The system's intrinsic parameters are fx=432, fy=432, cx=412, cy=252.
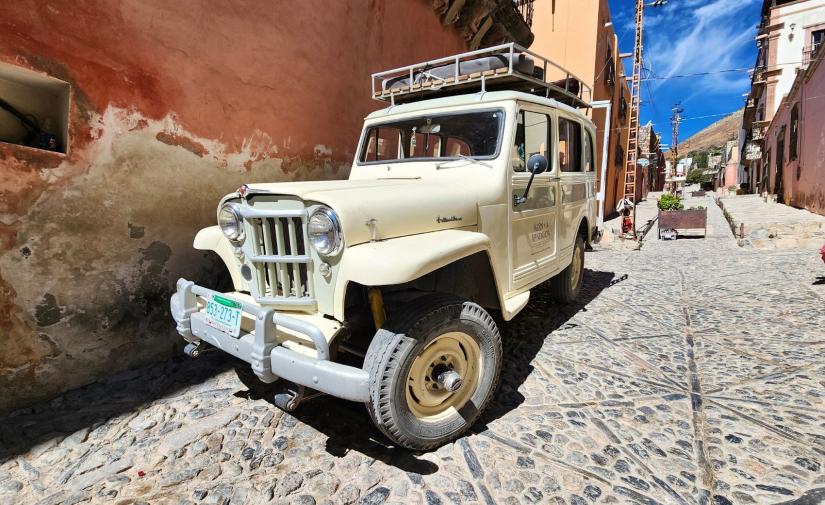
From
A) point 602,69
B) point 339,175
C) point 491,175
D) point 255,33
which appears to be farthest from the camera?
point 602,69

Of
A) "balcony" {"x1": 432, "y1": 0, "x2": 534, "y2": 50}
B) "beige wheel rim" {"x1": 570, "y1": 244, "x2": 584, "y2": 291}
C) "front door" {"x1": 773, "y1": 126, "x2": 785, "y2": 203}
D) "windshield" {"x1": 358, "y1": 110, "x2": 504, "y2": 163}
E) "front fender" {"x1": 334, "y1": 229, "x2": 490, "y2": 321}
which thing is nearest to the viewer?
"front fender" {"x1": 334, "y1": 229, "x2": 490, "y2": 321}

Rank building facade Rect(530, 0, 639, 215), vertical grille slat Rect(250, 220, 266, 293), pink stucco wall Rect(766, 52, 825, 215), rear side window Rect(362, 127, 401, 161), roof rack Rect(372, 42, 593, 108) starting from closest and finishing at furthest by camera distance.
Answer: vertical grille slat Rect(250, 220, 266, 293) → roof rack Rect(372, 42, 593, 108) → rear side window Rect(362, 127, 401, 161) → pink stucco wall Rect(766, 52, 825, 215) → building facade Rect(530, 0, 639, 215)

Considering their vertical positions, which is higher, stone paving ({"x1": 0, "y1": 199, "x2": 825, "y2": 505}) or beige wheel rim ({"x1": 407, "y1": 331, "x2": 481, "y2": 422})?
beige wheel rim ({"x1": 407, "y1": 331, "x2": 481, "y2": 422})

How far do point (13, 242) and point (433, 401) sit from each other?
2836 millimetres

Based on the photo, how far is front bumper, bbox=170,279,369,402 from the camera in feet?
6.66

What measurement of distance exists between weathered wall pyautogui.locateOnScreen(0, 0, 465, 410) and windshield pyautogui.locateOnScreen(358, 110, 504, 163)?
117 centimetres

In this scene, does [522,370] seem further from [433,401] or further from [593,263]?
[593,263]

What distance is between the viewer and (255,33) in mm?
4176

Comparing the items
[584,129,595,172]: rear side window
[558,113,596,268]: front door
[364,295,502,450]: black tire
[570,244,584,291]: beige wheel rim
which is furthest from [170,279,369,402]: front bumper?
[584,129,595,172]: rear side window

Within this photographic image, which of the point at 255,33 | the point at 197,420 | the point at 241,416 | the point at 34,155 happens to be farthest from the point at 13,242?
the point at 255,33

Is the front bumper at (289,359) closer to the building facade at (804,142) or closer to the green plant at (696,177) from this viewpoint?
the building facade at (804,142)

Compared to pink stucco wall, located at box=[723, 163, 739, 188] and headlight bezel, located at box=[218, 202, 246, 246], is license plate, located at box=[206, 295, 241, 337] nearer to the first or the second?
headlight bezel, located at box=[218, 202, 246, 246]

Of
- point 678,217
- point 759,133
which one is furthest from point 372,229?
point 759,133

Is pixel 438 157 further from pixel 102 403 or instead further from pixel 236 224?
pixel 102 403
